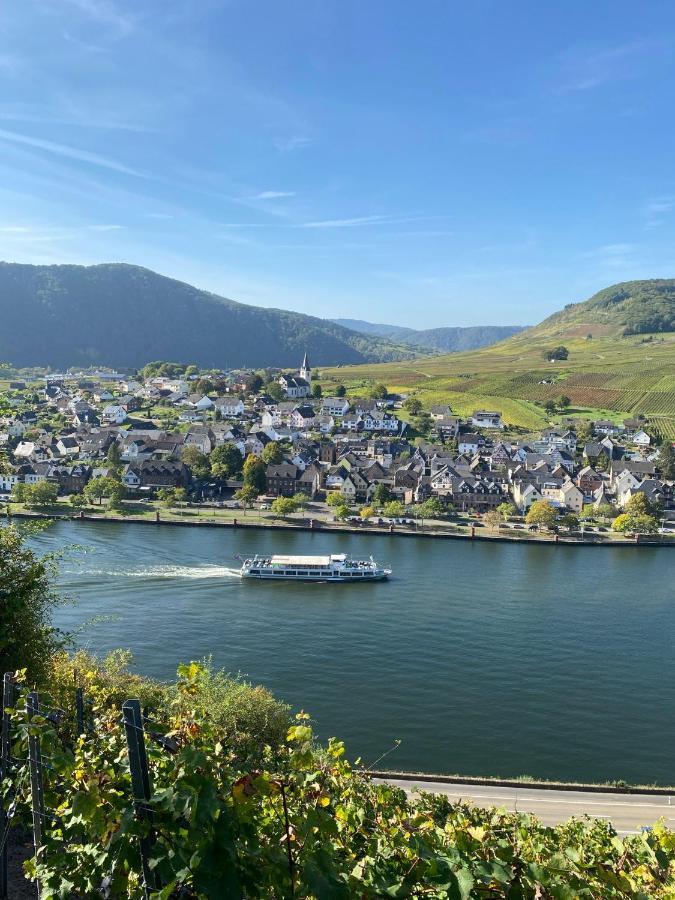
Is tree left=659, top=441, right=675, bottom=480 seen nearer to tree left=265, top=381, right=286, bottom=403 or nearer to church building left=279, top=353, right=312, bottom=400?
church building left=279, top=353, right=312, bottom=400

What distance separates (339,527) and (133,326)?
5599 inches

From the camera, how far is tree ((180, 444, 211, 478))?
4194cm

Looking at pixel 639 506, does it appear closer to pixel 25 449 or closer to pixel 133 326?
pixel 25 449

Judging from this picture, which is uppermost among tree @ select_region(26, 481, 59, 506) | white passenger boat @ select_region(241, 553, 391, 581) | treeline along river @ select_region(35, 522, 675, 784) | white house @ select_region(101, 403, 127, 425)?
white house @ select_region(101, 403, 127, 425)

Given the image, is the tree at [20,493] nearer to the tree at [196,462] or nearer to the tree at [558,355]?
the tree at [196,462]

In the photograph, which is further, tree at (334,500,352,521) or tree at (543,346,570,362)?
→ tree at (543,346,570,362)

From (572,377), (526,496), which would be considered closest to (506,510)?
(526,496)

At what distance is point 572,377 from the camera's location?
8081cm

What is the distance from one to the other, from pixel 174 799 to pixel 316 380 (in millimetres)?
85651

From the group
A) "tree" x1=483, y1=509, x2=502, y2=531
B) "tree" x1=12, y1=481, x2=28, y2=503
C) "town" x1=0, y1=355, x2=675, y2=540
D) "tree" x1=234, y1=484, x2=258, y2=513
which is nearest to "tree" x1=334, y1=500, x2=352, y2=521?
"town" x1=0, y1=355, x2=675, y2=540

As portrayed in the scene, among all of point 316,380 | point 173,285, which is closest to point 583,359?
point 316,380

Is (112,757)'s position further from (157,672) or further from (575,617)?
(575,617)

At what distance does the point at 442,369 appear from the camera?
3851 inches

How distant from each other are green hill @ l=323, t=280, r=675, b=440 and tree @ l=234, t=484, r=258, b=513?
32.5m
